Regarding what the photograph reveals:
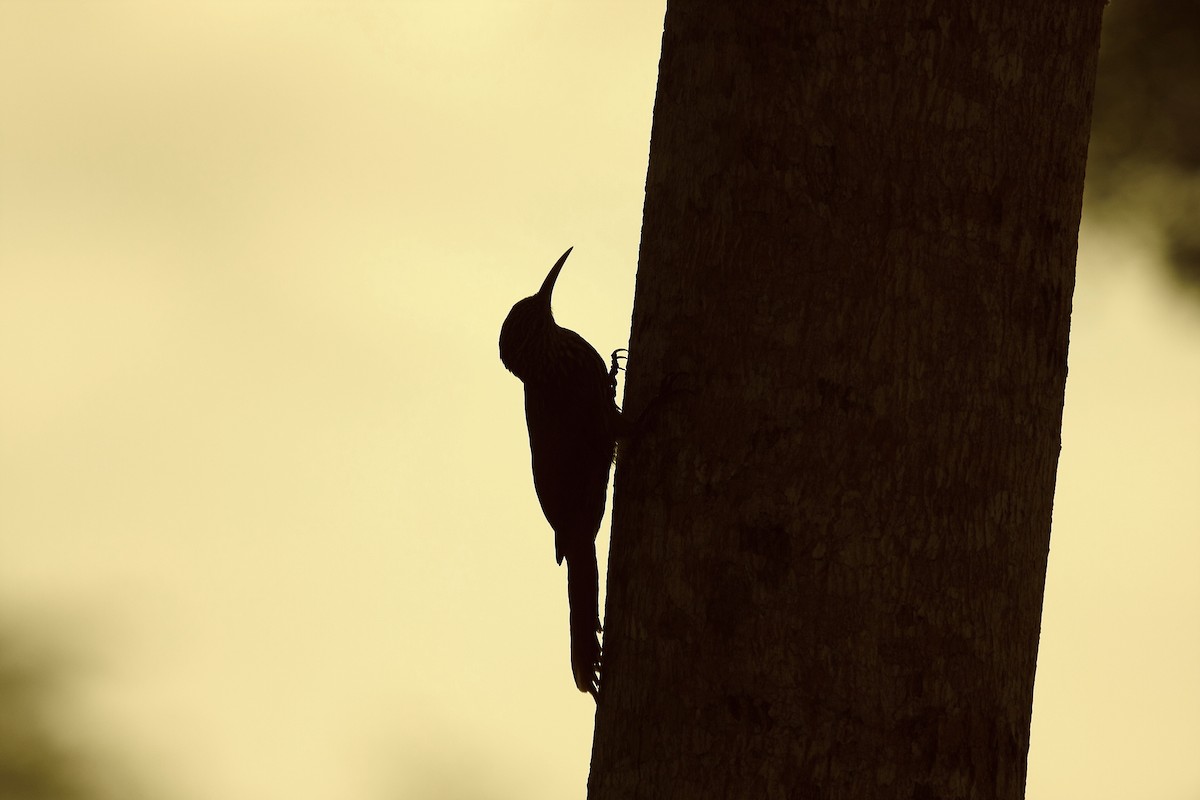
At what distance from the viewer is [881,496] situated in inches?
59.6

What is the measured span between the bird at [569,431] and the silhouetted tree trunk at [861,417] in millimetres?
818

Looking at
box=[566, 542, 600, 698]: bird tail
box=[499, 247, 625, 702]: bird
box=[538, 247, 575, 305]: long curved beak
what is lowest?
box=[566, 542, 600, 698]: bird tail

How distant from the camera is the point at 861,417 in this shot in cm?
153

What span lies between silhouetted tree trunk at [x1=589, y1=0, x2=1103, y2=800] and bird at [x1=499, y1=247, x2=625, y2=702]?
82 cm

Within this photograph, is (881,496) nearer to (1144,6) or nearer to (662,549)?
(662,549)

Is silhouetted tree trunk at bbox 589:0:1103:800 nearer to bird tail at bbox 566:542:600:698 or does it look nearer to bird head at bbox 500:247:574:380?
bird tail at bbox 566:542:600:698

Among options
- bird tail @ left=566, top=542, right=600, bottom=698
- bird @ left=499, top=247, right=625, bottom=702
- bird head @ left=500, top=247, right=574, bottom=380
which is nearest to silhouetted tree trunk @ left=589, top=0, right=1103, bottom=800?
bird tail @ left=566, top=542, right=600, bottom=698

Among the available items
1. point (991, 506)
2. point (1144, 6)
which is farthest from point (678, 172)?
point (1144, 6)

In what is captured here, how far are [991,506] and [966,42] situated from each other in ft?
2.16

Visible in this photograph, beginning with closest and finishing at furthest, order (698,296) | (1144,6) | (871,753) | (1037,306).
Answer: (871,753) → (1037,306) → (698,296) → (1144,6)

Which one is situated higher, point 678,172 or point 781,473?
point 678,172

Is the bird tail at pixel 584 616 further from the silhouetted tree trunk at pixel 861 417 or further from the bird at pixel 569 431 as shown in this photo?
the silhouetted tree trunk at pixel 861 417

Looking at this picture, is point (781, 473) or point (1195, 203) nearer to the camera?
point (781, 473)

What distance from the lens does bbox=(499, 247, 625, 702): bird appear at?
8.72 feet
